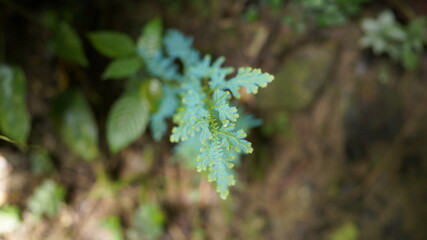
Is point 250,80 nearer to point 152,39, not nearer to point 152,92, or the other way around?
point 152,92

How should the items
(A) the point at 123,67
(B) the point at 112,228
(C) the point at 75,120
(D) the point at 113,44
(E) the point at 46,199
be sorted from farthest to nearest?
(B) the point at 112,228 < (E) the point at 46,199 < (C) the point at 75,120 < (D) the point at 113,44 < (A) the point at 123,67

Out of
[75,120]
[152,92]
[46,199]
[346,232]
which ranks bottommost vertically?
[346,232]

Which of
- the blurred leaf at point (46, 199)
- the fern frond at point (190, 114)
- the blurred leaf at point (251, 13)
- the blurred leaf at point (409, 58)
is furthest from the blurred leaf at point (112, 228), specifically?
the blurred leaf at point (409, 58)

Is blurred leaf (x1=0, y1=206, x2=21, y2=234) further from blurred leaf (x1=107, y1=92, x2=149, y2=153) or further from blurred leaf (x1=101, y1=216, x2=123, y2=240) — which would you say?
blurred leaf (x1=107, y1=92, x2=149, y2=153)

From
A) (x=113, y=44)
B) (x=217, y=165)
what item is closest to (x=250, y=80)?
(x=217, y=165)

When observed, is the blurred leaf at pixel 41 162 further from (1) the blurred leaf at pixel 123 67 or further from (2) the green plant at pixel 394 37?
(2) the green plant at pixel 394 37

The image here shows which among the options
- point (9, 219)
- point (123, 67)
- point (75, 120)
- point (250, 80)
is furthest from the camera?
point (9, 219)
